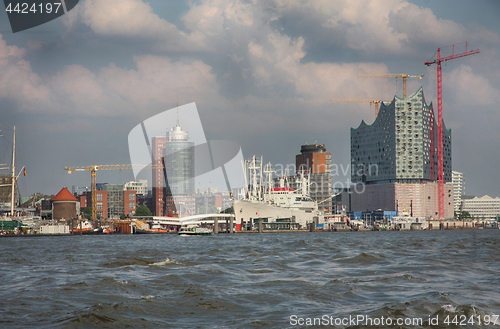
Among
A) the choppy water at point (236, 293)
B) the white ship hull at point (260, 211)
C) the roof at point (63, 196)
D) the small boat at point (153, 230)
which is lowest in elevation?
the small boat at point (153, 230)

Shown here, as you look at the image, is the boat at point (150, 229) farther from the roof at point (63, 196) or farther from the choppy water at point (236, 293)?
the choppy water at point (236, 293)

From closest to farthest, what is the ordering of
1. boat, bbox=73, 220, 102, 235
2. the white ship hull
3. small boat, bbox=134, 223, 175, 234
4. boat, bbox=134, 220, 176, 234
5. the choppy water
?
1. the choppy water
2. boat, bbox=73, 220, 102, 235
3. the white ship hull
4. small boat, bbox=134, 223, 175, 234
5. boat, bbox=134, 220, 176, 234

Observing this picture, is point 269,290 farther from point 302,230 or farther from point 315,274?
point 302,230

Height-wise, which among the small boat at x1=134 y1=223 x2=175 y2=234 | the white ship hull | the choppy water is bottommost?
the small boat at x1=134 y1=223 x2=175 y2=234

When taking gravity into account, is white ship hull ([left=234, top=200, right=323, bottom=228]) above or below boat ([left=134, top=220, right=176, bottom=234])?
above

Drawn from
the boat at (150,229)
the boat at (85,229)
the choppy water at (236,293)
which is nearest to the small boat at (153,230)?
the boat at (150,229)

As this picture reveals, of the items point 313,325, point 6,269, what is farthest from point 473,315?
point 6,269

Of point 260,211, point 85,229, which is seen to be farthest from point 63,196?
point 260,211

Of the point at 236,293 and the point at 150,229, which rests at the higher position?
the point at 236,293

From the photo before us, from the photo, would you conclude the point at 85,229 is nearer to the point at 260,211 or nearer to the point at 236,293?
the point at 260,211

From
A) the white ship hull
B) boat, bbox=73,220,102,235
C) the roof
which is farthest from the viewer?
the roof

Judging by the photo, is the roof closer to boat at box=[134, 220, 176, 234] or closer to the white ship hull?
boat at box=[134, 220, 176, 234]

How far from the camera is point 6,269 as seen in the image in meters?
28.9

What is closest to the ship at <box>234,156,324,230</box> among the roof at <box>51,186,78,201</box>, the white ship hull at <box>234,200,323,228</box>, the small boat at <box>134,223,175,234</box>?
the white ship hull at <box>234,200,323,228</box>
